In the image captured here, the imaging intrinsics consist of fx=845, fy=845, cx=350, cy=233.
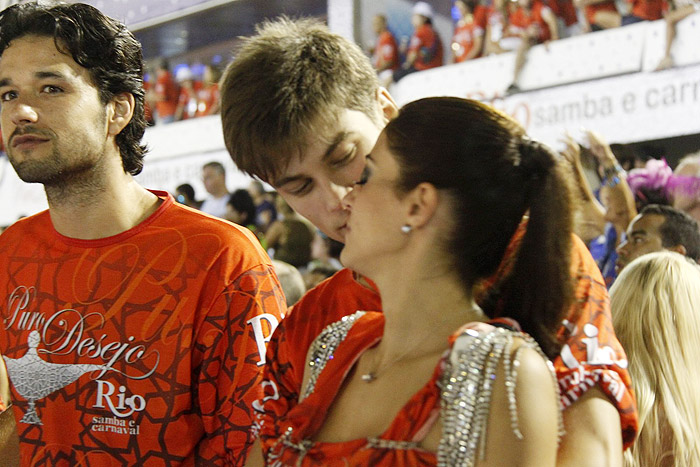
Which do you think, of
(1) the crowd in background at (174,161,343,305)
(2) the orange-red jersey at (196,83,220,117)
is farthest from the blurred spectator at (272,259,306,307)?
(2) the orange-red jersey at (196,83,220,117)

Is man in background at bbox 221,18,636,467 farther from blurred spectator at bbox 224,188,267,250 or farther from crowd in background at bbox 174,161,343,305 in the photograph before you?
blurred spectator at bbox 224,188,267,250

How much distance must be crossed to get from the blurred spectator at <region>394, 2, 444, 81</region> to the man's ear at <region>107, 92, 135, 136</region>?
565cm

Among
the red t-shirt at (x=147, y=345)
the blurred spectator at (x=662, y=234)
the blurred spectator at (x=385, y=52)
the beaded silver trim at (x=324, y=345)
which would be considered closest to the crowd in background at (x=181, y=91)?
the blurred spectator at (x=385, y=52)

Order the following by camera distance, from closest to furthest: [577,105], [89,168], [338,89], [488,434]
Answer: [488,434] → [338,89] → [89,168] → [577,105]

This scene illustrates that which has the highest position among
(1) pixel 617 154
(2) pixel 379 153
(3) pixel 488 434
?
(2) pixel 379 153

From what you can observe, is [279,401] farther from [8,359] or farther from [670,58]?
[670,58]

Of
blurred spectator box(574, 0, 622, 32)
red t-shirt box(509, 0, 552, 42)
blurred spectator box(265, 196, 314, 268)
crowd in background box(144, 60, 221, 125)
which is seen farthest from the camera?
crowd in background box(144, 60, 221, 125)

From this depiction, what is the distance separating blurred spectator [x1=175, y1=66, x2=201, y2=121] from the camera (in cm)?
993

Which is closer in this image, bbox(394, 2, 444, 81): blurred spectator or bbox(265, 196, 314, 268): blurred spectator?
bbox(265, 196, 314, 268): blurred spectator

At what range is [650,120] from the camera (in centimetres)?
547

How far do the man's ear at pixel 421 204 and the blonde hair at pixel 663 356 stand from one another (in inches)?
39.9

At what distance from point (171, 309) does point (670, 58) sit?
453 centimetres

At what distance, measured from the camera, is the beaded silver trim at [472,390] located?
1017 mm

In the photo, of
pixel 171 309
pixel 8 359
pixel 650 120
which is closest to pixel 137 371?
pixel 171 309
